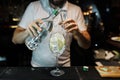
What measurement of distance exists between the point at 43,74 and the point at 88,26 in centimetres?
116

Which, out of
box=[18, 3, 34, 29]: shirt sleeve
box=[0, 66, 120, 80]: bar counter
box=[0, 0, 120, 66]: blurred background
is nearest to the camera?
box=[0, 66, 120, 80]: bar counter

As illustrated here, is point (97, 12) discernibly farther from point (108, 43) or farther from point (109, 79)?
point (109, 79)

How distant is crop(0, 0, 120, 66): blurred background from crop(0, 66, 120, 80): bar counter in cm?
95

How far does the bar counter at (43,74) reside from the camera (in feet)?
3.32

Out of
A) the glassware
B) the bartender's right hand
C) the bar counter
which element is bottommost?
the bar counter

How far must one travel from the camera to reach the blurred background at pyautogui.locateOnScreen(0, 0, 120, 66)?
2074mm

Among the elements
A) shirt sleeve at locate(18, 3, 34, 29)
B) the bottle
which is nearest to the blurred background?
shirt sleeve at locate(18, 3, 34, 29)

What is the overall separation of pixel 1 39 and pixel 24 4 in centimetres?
42

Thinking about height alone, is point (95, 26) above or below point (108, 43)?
above

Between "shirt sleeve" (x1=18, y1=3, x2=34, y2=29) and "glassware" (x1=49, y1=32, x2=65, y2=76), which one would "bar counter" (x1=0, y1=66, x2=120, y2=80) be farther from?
"shirt sleeve" (x1=18, y1=3, x2=34, y2=29)

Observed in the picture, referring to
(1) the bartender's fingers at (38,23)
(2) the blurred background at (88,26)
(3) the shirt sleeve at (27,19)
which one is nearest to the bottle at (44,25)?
(1) the bartender's fingers at (38,23)

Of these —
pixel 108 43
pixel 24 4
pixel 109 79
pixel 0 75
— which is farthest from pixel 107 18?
pixel 0 75

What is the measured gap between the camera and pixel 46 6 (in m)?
1.47

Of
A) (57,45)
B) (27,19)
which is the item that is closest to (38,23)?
(57,45)
